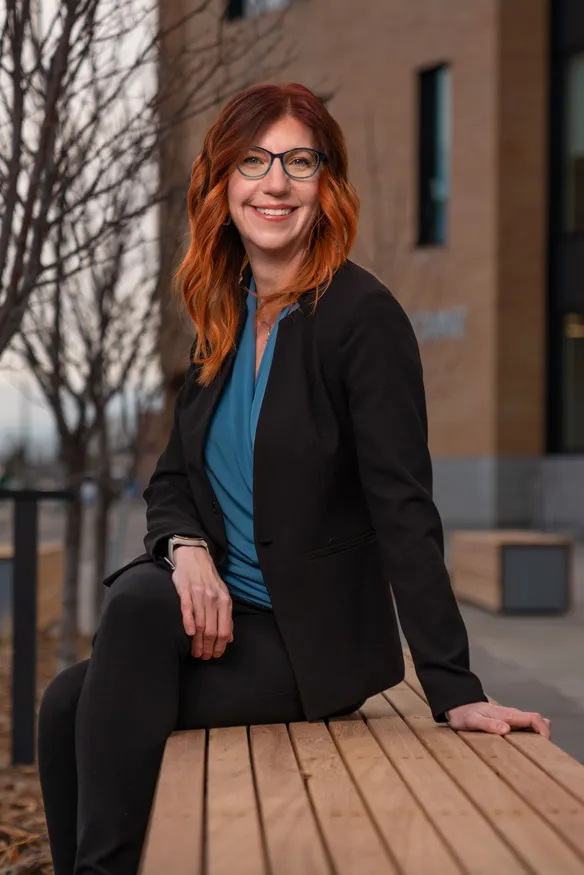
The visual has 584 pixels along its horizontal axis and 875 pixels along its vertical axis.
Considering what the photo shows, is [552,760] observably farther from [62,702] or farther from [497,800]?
[62,702]

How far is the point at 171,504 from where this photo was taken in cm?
287

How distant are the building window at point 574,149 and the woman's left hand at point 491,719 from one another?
2235 cm

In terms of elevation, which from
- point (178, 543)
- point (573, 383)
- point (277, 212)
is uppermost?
point (573, 383)

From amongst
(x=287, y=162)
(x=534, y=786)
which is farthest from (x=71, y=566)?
(x=534, y=786)

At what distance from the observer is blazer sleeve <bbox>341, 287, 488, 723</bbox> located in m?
2.57

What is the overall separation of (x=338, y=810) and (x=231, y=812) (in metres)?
0.16

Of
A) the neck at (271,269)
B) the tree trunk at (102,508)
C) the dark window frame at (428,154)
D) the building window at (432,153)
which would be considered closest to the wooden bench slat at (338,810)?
the neck at (271,269)

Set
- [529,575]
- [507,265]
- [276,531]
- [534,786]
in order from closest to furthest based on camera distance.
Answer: [534,786] → [276,531] → [529,575] → [507,265]

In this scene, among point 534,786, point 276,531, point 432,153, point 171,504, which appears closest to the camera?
point 534,786

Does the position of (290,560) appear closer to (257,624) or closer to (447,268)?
(257,624)

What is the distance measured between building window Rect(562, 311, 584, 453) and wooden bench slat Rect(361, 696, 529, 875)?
21926mm

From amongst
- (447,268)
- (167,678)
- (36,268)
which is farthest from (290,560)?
(447,268)

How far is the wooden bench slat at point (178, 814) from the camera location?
5.61 feet

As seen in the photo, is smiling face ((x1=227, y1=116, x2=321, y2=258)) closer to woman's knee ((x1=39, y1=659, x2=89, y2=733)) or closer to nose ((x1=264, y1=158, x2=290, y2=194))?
nose ((x1=264, y1=158, x2=290, y2=194))
